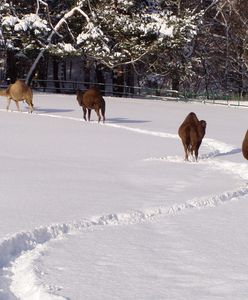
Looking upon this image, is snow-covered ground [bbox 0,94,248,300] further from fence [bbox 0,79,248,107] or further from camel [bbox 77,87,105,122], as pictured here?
fence [bbox 0,79,248,107]

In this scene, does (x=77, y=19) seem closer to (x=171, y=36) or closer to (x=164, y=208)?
(x=171, y=36)

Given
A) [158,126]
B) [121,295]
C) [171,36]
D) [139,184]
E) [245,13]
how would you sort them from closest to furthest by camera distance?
[121,295] < [139,184] < [158,126] < [171,36] < [245,13]

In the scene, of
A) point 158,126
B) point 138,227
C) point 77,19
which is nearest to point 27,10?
point 77,19

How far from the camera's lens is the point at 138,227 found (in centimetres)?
768

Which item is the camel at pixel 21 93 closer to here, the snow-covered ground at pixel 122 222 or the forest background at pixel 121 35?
the snow-covered ground at pixel 122 222

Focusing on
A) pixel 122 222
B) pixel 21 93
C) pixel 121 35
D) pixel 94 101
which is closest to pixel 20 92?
pixel 21 93

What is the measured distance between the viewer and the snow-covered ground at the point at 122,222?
18.4 feet

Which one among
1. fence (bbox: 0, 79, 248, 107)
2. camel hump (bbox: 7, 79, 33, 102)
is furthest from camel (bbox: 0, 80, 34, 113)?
fence (bbox: 0, 79, 248, 107)

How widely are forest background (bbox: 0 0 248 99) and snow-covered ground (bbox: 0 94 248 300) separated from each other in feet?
76.2

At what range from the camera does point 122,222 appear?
7938mm

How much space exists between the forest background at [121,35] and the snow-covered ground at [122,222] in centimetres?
2322

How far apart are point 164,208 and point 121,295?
11.4ft

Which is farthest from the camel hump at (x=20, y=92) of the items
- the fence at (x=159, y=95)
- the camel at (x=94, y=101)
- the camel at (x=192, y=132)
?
the camel at (x=192, y=132)

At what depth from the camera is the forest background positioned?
3950 cm
